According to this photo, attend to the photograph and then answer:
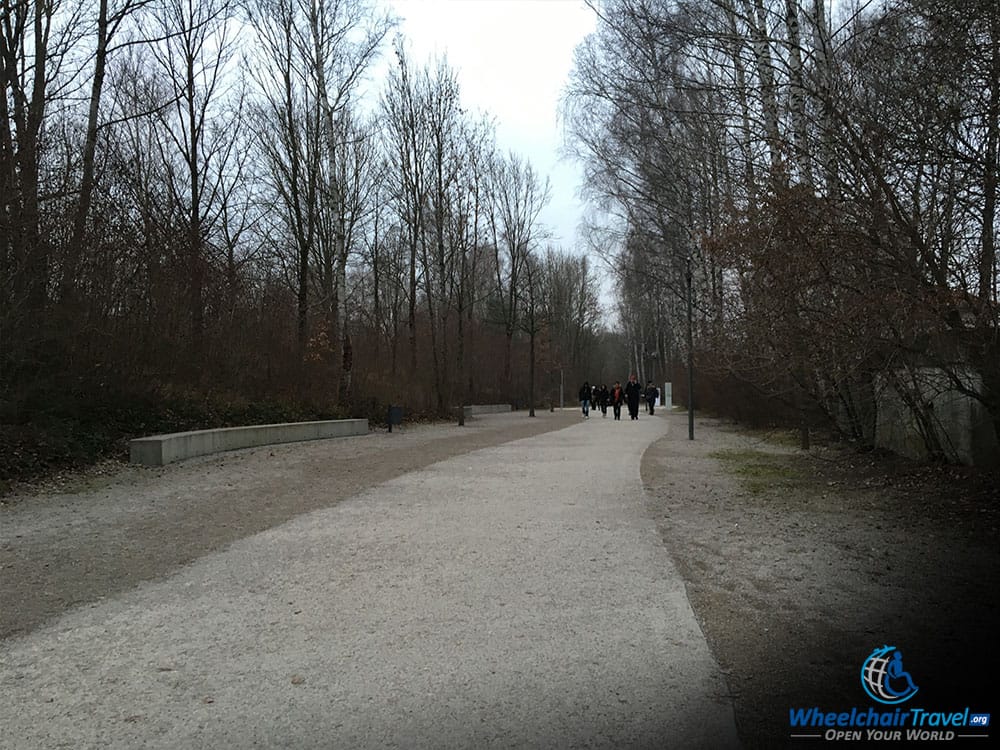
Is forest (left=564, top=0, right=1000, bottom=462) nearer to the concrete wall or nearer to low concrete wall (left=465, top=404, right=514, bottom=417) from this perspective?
the concrete wall

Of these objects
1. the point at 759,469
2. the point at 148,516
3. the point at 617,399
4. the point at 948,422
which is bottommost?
the point at 759,469

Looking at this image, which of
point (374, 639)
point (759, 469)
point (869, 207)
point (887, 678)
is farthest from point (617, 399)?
point (887, 678)

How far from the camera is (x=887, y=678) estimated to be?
3.69m

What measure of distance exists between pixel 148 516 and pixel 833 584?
6916 mm

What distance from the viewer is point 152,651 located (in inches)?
166

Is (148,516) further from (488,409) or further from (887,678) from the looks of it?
(488,409)

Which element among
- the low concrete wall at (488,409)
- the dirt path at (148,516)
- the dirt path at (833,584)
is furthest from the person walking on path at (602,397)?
the dirt path at (833,584)

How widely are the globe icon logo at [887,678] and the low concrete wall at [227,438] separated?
36.3 feet

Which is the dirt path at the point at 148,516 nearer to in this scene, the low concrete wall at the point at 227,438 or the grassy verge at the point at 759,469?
the low concrete wall at the point at 227,438

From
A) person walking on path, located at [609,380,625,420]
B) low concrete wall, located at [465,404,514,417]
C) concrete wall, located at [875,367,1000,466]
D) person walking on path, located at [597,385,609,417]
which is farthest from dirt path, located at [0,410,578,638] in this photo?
person walking on path, located at [597,385,609,417]

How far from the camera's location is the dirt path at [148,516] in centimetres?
566

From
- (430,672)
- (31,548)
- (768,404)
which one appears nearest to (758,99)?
(430,672)

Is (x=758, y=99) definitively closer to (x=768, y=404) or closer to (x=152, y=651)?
(x=152, y=651)

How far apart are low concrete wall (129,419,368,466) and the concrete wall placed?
35.6 ft
